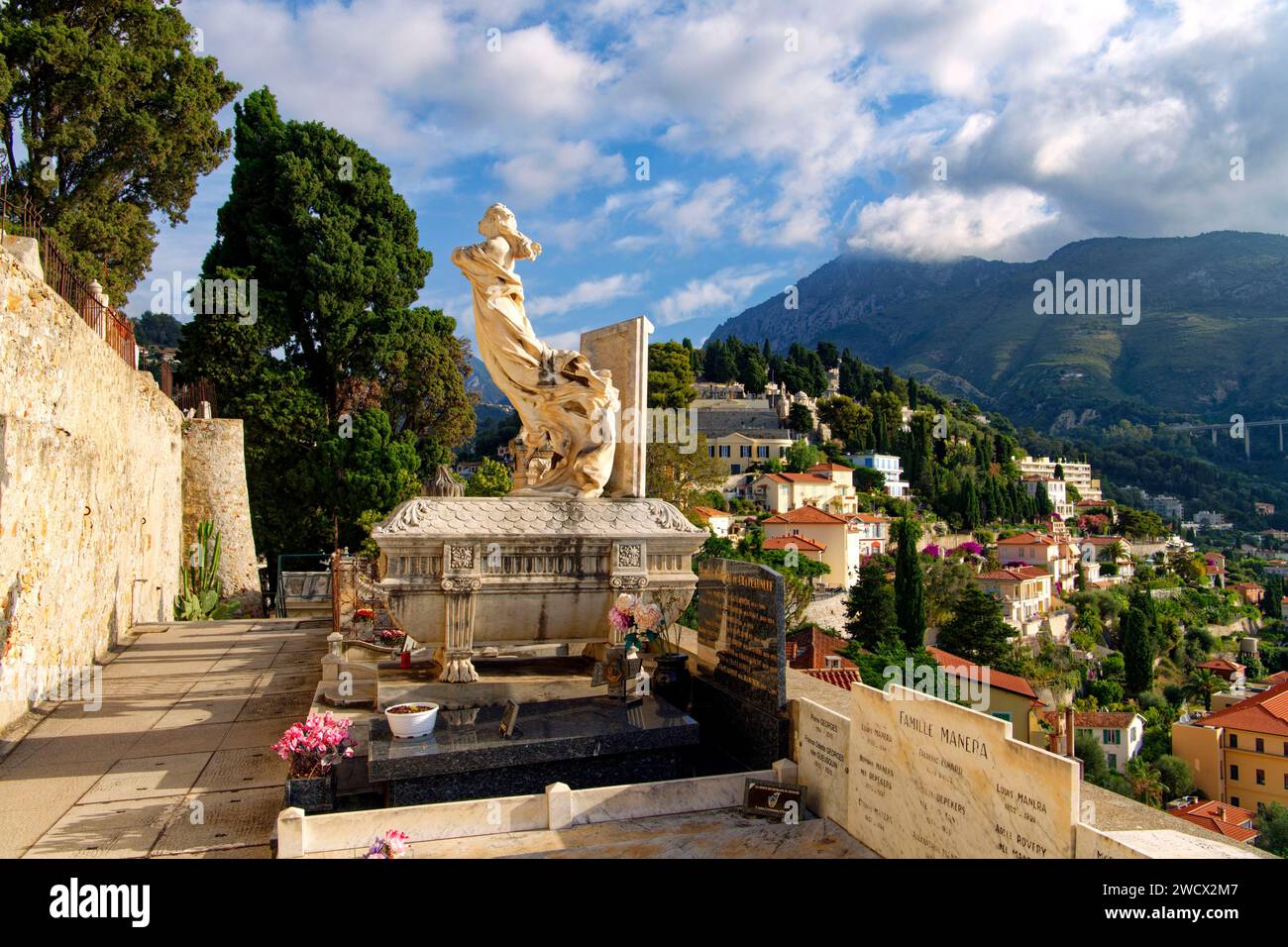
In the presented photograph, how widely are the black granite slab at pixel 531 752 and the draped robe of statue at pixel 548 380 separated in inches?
114

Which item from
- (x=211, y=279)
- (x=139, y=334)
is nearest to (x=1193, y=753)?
(x=211, y=279)

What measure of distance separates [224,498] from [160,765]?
1650cm

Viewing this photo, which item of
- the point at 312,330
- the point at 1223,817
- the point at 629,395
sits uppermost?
the point at 312,330

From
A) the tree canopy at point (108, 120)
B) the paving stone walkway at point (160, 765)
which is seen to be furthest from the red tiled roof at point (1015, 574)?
the paving stone walkway at point (160, 765)

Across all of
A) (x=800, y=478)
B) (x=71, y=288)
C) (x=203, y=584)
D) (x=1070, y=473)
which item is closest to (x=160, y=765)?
(x=71, y=288)

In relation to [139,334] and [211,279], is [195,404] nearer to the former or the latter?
[211,279]

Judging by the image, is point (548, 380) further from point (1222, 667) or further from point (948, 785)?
point (1222, 667)

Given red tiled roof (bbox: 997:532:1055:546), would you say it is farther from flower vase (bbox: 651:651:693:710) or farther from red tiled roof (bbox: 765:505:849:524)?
flower vase (bbox: 651:651:693:710)

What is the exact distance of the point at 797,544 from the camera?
203 feet

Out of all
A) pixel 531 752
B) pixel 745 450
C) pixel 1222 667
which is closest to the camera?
pixel 531 752

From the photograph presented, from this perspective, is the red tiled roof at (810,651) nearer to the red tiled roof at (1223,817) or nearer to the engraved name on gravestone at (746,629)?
the red tiled roof at (1223,817)

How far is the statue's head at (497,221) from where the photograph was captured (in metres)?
9.43
